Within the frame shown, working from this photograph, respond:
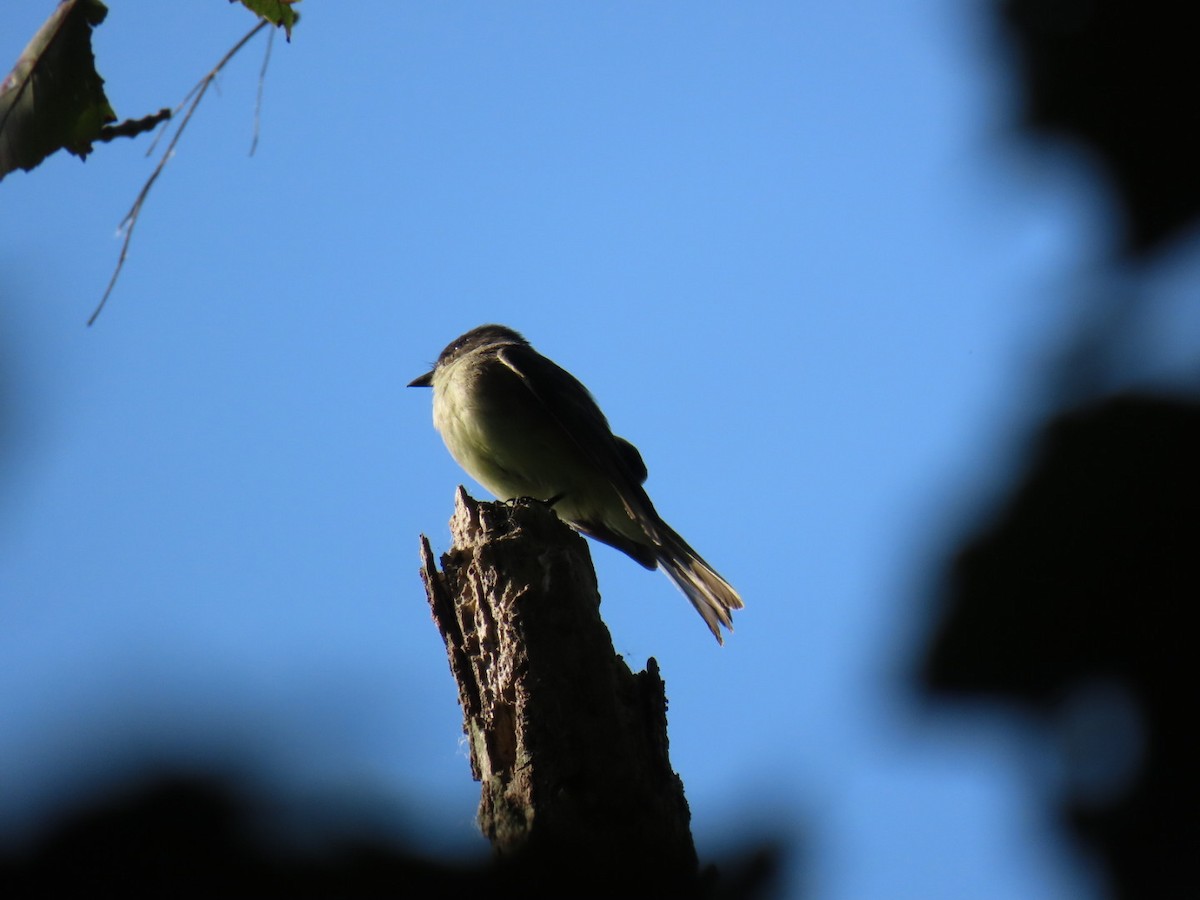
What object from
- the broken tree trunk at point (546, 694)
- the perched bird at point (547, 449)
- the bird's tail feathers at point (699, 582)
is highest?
the perched bird at point (547, 449)

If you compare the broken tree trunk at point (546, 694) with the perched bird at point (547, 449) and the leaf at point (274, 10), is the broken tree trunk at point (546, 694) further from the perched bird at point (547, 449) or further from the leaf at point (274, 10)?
the perched bird at point (547, 449)

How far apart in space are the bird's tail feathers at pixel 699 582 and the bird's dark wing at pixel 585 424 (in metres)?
0.21

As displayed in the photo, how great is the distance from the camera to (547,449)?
299 inches

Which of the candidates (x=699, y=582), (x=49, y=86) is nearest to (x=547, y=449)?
(x=699, y=582)

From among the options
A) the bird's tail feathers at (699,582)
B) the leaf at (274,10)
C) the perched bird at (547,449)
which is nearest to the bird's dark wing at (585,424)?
the perched bird at (547,449)

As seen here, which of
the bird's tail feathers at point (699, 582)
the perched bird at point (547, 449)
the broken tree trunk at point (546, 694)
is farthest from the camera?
the perched bird at point (547, 449)

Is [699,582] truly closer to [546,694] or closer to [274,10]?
[546,694]

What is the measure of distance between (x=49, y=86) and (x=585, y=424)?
5171 mm

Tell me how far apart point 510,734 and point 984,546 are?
10.6 feet

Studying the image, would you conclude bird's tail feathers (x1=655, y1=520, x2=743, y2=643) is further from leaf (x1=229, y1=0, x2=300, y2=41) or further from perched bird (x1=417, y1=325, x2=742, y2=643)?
leaf (x1=229, y1=0, x2=300, y2=41)

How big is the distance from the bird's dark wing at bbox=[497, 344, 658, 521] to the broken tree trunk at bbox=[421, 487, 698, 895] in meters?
2.47

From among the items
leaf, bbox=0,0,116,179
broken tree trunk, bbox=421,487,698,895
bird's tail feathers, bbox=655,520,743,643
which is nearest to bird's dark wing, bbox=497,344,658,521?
bird's tail feathers, bbox=655,520,743,643

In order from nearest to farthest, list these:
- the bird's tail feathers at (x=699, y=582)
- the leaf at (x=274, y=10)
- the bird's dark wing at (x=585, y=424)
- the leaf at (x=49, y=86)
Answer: the leaf at (x=49, y=86)
the leaf at (x=274, y=10)
the bird's tail feathers at (x=699, y=582)
the bird's dark wing at (x=585, y=424)

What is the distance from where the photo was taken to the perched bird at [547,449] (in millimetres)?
7539
